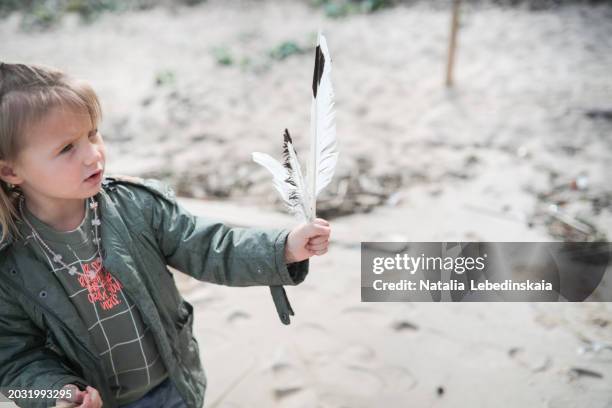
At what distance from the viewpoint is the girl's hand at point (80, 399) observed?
1.33 metres

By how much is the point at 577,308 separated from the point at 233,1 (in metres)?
7.99

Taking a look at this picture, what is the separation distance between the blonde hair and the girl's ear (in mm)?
36

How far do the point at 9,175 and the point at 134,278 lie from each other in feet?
1.39

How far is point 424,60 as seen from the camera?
245 inches

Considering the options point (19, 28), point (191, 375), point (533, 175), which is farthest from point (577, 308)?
point (19, 28)

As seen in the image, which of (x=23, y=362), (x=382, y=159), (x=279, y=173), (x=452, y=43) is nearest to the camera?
(x=23, y=362)

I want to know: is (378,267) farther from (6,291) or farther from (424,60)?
(424,60)

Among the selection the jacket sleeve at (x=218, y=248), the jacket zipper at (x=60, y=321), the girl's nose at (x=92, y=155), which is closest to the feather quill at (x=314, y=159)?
the jacket sleeve at (x=218, y=248)

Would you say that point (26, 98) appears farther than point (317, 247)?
No

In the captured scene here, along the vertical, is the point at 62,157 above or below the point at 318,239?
above

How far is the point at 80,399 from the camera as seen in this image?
135cm

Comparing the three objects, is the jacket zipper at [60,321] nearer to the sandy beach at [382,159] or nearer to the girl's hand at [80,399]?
the girl's hand at [80,399]

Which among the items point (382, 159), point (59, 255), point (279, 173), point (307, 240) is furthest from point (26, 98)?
point (382, 159)

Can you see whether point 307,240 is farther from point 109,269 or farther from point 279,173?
point 109,269
